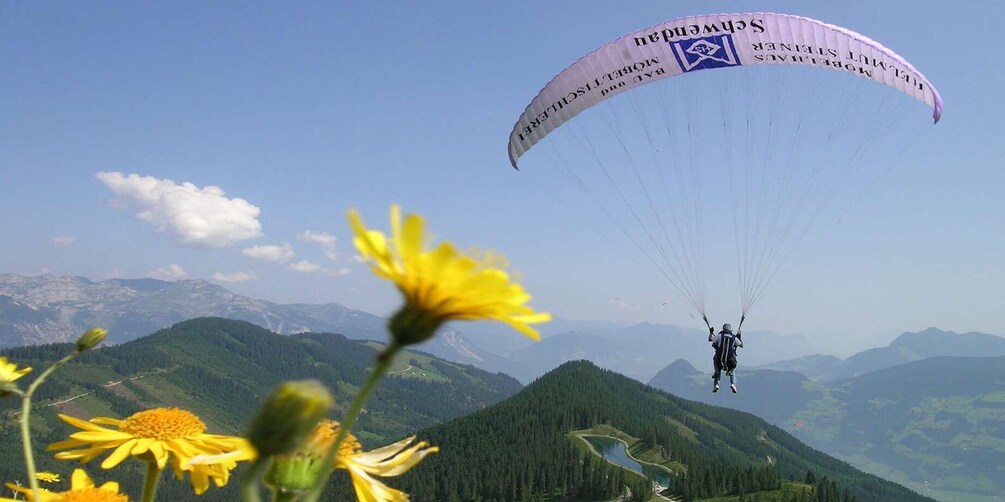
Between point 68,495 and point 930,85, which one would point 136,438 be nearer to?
point 68,495

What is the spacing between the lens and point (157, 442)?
9.66 ft

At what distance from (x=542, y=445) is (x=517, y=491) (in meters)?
27.7

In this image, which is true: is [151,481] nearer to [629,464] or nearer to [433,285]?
[433,285]

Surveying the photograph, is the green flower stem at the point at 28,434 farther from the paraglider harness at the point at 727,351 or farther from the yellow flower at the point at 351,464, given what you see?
→ the paraglider harness at the point at 727,351

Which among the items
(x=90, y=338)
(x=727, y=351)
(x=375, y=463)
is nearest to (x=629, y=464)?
(x=727, y=351)

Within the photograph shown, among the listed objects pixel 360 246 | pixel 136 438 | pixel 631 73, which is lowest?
pixel 136 438

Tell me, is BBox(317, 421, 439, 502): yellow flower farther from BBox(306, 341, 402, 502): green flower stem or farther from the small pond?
the small pond

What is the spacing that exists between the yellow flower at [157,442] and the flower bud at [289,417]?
1219 mm

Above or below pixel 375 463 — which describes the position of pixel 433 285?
above

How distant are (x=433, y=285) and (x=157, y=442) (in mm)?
2187

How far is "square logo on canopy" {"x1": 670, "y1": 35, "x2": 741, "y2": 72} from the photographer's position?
69.5ft

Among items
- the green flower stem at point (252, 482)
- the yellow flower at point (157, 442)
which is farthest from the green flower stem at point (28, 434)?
the green flower stem at point (252, 482)

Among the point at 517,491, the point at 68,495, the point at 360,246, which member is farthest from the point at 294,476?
the point at 517,491

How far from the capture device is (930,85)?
21.8 metres
